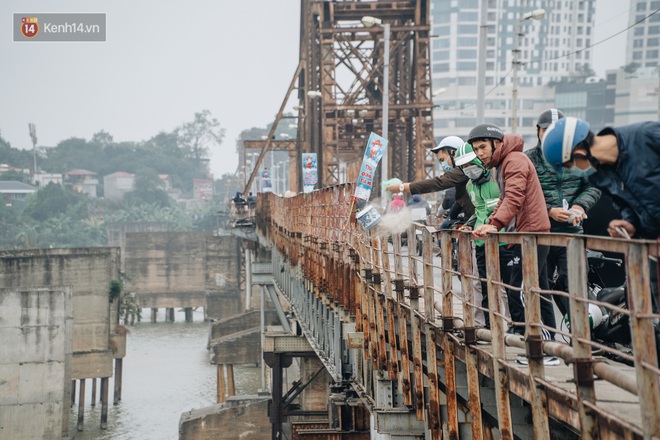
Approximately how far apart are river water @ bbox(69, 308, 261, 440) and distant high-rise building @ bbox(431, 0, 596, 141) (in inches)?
3257

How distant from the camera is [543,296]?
5.74m

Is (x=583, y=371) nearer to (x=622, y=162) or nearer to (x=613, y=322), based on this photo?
(x=622, y=162)

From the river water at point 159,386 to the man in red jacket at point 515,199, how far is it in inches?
1240

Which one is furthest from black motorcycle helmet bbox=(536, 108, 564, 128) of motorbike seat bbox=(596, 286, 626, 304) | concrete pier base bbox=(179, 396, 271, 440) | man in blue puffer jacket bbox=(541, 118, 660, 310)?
concrete pier base bbox=(179, 396, 271, 440)

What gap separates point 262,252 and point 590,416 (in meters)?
36.6

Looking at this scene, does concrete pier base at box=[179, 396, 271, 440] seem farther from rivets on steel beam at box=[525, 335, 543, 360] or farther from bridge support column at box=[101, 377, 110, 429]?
rivets on steel beam at box=[525, 335, 543, 360]

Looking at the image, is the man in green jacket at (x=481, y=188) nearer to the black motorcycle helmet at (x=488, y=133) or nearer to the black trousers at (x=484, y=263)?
the black trousers at (x=484, y=263)

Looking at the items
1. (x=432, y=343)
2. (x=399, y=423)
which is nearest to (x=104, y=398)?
(x=399, y=423)

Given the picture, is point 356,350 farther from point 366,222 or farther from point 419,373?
point 419,373

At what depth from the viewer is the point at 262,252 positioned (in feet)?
133

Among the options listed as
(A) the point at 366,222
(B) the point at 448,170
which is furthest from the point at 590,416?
(A) the point at 366,222

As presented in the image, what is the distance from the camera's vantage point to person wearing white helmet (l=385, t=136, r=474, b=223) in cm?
782

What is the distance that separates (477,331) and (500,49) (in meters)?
164

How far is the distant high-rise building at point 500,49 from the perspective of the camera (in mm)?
143500
